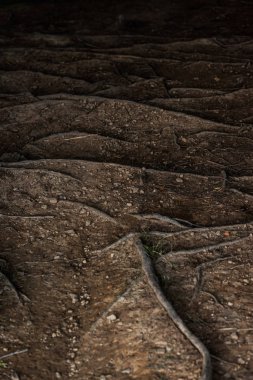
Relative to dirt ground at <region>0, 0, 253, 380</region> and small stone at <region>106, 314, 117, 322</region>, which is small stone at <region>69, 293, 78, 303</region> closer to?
dirt ground at <region>0, 0, 253, 380</region>

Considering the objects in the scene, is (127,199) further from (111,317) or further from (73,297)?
(111,317)

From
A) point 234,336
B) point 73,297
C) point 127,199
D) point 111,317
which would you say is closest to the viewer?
point 234,336

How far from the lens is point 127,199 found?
16.5ft

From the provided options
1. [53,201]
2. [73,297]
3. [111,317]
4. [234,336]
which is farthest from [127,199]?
[234,336]

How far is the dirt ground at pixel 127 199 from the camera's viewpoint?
3764 mm

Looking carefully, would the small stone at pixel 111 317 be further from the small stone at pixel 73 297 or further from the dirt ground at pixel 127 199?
the small stone at pixel 73 297

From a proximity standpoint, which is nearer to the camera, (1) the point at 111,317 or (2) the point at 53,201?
(1) the point at 111,317

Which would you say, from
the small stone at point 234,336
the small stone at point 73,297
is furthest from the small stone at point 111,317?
the small stone at point 234,336

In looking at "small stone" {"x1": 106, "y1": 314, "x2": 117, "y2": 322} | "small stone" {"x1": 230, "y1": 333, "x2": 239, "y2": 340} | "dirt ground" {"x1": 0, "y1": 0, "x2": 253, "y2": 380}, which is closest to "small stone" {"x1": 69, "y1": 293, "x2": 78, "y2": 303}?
"dirt ground" {"x1": 0, "y1": 0, "x2": 253, "y2": 380}

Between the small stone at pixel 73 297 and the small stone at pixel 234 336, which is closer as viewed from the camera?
the small stone at pixel 234 336

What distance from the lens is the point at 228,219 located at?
4.79 metres

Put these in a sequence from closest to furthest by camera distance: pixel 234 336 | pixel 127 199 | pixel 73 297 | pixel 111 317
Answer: pixel 234 336 < pixel 111 317 < pixel 73 297 < pixel 127 199

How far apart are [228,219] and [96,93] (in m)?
2.36

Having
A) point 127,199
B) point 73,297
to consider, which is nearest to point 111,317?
point 73,297
